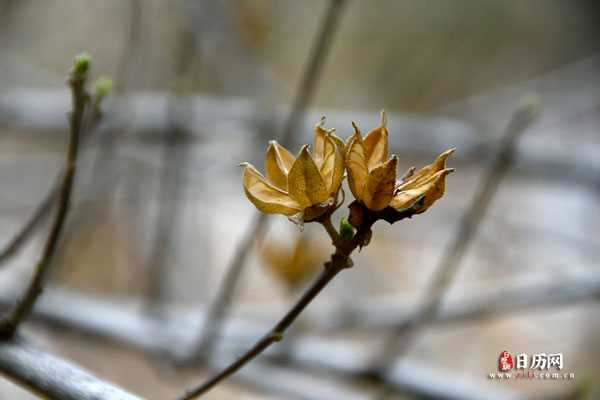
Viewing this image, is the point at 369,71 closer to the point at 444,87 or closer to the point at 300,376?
the point at 444,87

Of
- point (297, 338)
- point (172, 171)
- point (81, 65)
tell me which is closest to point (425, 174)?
point (81, 65)

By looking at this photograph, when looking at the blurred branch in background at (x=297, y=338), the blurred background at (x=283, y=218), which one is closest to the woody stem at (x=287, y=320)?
the blurred background at (x=283, y=218)

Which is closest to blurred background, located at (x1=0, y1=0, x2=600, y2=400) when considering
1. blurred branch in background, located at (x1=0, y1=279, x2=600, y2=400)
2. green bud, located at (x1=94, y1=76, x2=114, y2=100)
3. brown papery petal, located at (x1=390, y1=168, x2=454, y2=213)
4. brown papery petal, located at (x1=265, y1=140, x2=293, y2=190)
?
blurred branch in background, located at (x1=0, y1=279, x2=600, y2=400)

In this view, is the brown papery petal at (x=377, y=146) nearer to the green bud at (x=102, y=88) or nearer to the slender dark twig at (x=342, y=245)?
the slender dark twig at (x=342, y=245)

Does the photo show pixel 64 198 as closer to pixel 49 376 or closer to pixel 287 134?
pixel 49 376

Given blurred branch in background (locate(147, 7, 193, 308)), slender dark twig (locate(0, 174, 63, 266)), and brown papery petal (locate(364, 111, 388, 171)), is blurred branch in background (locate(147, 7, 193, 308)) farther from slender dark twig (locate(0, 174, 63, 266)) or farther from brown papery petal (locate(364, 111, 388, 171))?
brown papery petal (locate(364, 111, 388, 171))

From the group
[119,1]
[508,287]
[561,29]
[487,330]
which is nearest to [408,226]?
[487,330]
